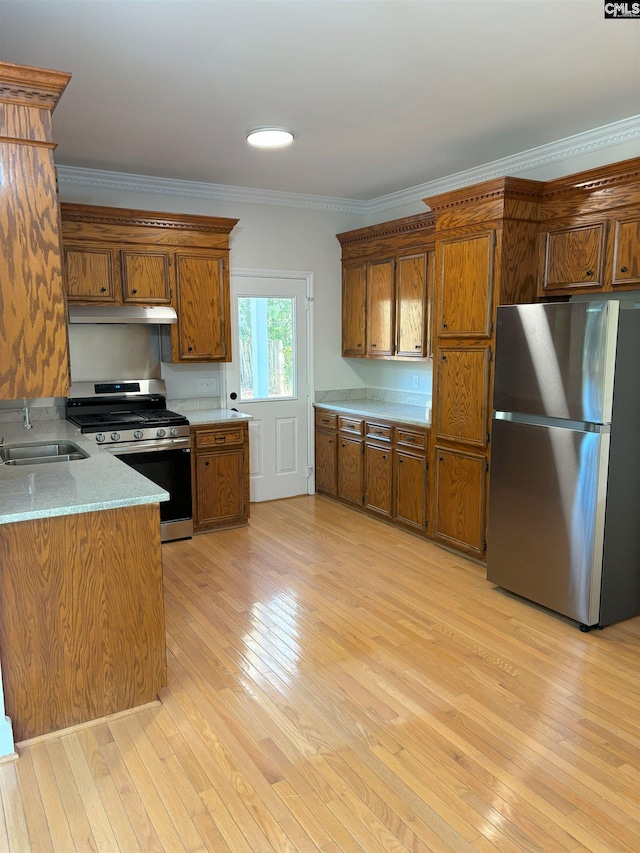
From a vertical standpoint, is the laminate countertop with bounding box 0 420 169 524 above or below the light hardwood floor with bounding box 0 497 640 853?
above

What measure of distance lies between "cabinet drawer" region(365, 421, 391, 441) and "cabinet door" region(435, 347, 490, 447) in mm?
617

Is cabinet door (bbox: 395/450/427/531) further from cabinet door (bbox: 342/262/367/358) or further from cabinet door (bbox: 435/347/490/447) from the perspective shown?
cabinet door (bbox: 342/262/367/358)

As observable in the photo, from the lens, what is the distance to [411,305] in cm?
496

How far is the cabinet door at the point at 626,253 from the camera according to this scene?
11.2 ft

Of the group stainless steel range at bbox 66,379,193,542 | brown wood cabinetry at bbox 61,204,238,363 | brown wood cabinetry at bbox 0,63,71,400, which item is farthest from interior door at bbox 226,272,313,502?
brown wood cabinetry at bbox 0,63,71,400

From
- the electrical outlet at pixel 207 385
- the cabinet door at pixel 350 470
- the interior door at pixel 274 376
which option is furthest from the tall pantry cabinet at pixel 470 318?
the electrical outlet at pixel 207 385

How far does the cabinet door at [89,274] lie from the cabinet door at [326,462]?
2261mm

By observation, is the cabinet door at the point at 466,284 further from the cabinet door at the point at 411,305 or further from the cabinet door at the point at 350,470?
the cabinet door at the point at 350,470

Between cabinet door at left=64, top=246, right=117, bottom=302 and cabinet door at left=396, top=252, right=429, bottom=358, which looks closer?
cabinet door at left=64, top=246, right=117, bottom=302

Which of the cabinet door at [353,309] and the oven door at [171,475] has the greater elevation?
the cabinet door at [353,309]

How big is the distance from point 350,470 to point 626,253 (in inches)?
112

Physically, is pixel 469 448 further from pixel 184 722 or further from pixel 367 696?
pixel 184 722

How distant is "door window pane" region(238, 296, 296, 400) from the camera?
5523 mm

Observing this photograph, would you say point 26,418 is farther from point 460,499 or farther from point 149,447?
point 460,499
